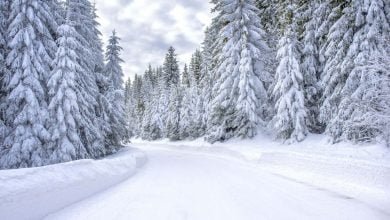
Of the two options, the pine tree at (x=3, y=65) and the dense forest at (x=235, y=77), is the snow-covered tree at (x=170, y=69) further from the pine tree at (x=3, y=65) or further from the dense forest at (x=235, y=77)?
the pine tree at (x=3, y=65)

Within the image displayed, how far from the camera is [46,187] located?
6430 mm

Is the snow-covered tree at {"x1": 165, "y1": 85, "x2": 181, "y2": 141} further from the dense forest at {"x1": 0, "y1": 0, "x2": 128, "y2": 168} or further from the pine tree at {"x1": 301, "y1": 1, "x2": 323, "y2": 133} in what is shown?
the pine tree at {"x1": 301, "y1": 1, "x2": 323, "y2": 133}

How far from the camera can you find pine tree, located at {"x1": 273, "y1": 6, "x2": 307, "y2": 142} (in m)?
21.6

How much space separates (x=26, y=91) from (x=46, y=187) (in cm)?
1366

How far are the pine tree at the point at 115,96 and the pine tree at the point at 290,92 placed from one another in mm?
14597

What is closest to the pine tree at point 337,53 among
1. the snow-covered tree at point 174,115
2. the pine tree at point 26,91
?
the pine tree at point 26,91

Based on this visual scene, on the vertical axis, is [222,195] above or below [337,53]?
below

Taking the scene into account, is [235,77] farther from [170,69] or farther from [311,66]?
[170,69]

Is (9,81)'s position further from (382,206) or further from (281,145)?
(382,206)

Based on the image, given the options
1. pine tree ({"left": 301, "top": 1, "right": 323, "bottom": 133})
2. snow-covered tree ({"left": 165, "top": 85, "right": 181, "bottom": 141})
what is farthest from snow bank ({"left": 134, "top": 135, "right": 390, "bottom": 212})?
snow-covered tree ({"left": 165, "top": 85, "right": 181, "bottom": 141})

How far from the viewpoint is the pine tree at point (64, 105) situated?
18734 mm

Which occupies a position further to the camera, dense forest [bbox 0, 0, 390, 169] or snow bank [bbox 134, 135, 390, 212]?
dense forest [bbox 0, 0, 390, 169]

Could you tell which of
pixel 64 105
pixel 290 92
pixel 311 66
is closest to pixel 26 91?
pixel 64 105

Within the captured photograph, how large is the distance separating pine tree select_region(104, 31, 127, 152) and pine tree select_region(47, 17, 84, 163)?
25.4 feet
